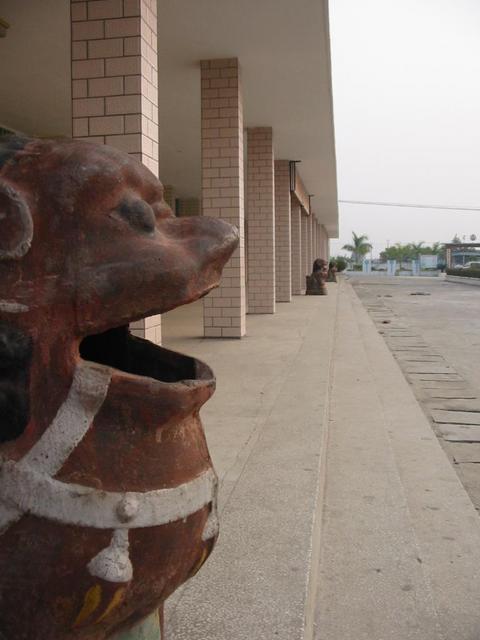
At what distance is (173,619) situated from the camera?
196 centimetres

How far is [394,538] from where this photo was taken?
117 inches

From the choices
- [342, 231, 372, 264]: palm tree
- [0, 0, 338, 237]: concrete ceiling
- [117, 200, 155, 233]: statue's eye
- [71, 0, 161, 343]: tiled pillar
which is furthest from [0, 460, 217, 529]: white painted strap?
[342, 231, 372, 264]: palm tree

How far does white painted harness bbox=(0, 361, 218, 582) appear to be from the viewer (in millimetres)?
1131

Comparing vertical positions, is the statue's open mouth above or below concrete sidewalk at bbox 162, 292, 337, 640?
above

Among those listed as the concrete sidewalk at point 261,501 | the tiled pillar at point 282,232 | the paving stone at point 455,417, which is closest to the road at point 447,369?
the paving stone at point 455,417

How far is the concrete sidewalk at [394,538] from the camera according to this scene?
95.3 inches

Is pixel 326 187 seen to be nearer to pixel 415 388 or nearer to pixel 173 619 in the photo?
pixel 415 388

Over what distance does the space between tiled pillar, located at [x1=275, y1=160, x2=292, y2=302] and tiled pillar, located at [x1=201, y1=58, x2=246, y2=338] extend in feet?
→ 21.7

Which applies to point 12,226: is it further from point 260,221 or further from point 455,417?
point 260,221

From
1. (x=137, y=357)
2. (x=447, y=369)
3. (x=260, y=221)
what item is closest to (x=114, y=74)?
(x=137, y=357)

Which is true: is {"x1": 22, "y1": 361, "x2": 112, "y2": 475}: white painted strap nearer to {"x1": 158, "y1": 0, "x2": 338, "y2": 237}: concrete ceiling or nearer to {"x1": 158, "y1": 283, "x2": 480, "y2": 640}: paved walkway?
{"x1": 158, "y1": 283, "x2": 480, "y2": 640}: paved walkway

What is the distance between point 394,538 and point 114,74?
356 centimetres

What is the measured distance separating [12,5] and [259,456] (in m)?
5.12

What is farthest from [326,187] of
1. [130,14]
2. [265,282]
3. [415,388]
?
[130,14]
